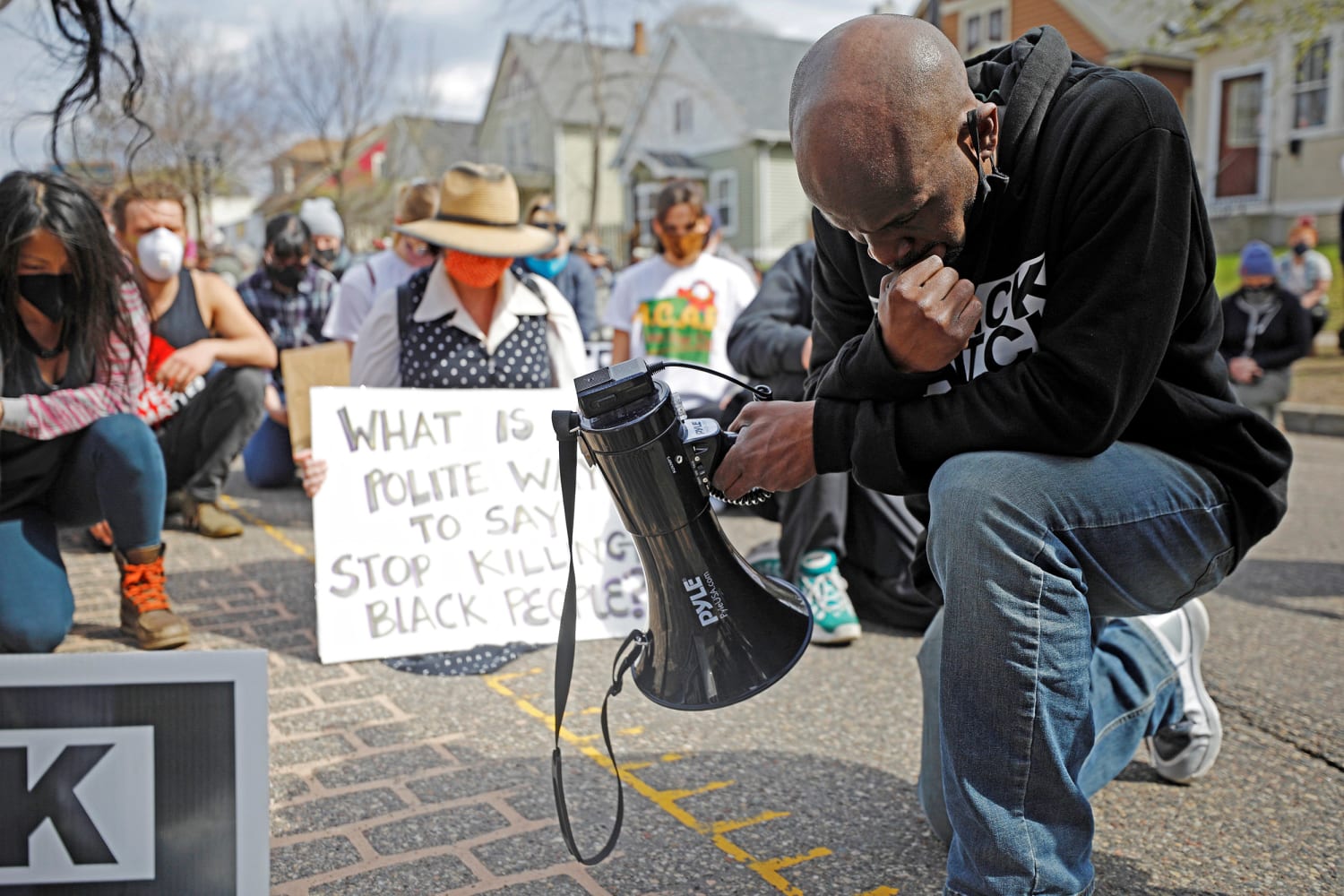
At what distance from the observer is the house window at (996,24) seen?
90.7 ft

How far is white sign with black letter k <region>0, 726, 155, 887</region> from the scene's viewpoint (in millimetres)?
1511

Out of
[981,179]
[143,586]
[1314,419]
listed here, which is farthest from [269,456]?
[1314,419]

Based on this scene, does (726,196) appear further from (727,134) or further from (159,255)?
(159,255)

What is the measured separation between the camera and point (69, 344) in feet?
11.7

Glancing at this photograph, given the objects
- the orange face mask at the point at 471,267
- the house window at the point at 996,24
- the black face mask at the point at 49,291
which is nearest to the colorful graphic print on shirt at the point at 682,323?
the orange face mask at the point at 471,267

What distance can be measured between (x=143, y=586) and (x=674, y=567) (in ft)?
8.32

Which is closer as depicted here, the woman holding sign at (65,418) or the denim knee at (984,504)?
the denim knee at (984,504)

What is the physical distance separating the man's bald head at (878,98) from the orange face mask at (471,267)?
2.40 m

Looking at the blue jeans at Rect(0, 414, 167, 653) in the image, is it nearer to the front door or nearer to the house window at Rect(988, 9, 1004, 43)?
the front door

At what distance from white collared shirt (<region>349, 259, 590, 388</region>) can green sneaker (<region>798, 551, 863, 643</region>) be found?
106 centimetres

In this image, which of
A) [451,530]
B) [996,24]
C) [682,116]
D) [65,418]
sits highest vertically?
[996,24]

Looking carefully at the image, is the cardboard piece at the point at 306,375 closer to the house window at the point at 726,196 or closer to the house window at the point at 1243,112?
the house window at the point at 1243,112

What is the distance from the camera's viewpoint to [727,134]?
99.3 feet

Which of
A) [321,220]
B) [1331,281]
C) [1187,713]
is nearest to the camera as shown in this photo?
[1187,713]
